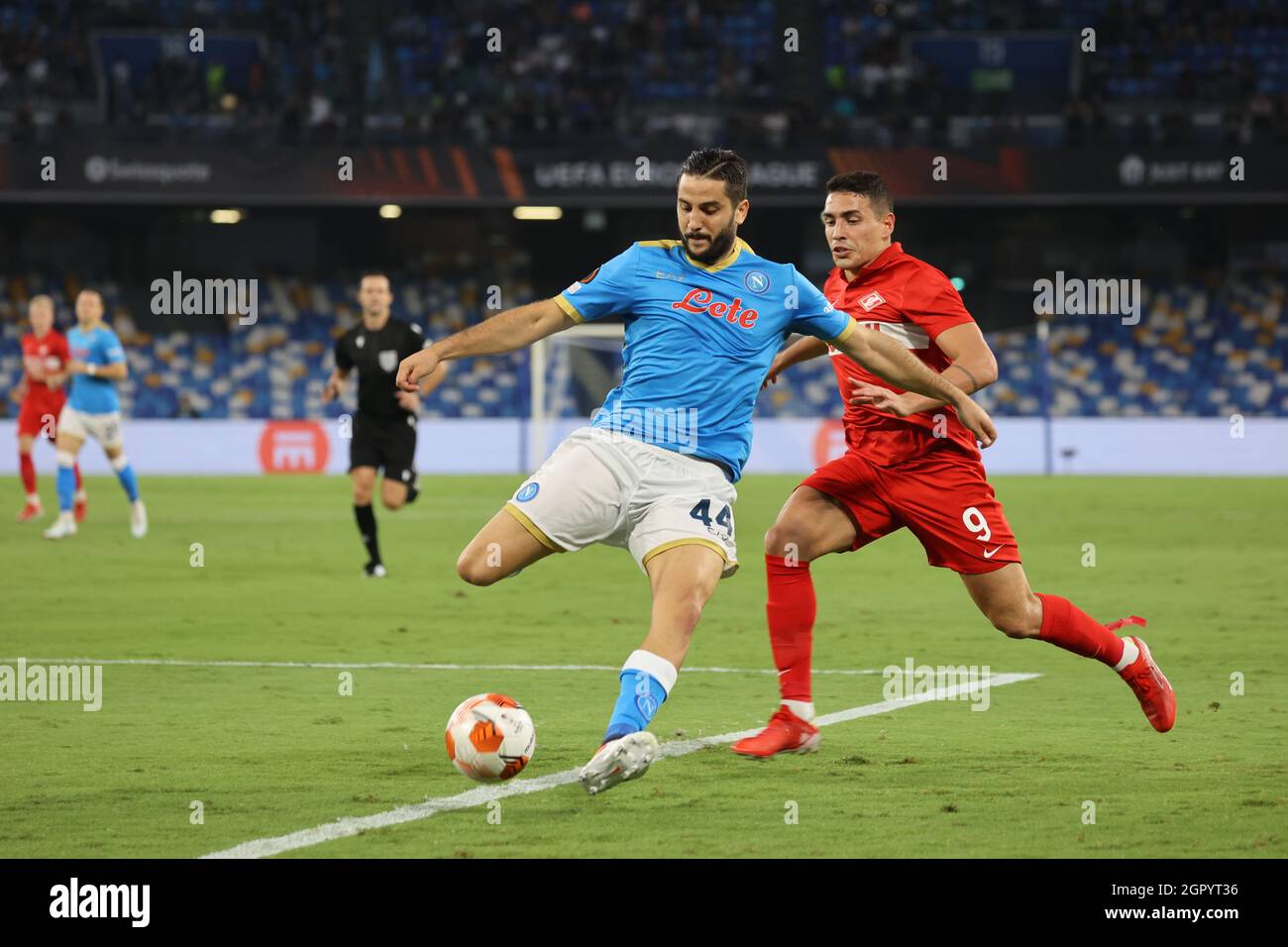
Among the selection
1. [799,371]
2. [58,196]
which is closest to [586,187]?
[799,371]

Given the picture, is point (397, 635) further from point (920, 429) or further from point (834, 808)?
point (834, 808)

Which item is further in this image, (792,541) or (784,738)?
(792,541)

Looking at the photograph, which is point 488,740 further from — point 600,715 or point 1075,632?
point 1075,632

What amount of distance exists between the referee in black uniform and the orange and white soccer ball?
8264mm

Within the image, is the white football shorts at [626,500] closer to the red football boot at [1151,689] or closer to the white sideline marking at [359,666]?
the red football boot at [1151,689]

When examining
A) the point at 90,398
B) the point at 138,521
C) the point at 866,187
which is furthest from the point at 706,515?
the point at 138,521

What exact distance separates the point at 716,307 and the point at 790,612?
60.2 inches

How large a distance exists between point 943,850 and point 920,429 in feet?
7.78

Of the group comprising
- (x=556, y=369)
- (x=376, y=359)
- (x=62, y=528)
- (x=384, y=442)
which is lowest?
(x=62, y=528)

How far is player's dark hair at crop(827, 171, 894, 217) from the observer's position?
7.13 m

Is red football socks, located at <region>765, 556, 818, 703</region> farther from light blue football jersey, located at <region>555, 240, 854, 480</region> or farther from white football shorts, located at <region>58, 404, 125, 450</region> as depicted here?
white football shorts, located at <region>58, 404, 125, 450</region>

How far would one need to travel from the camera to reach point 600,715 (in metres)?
7.75

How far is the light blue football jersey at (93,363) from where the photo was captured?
1719 cm

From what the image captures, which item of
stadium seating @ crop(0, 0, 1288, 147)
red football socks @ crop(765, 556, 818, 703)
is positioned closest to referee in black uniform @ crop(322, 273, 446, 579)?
red football socks @ crop(765, 556, 818, 703)
